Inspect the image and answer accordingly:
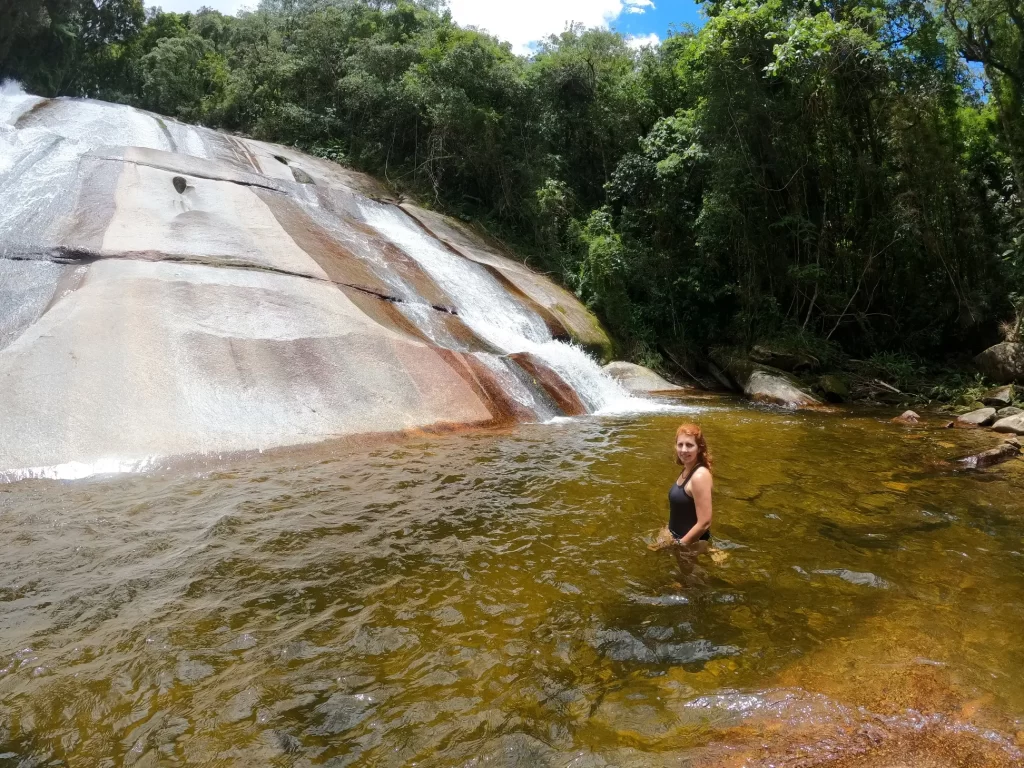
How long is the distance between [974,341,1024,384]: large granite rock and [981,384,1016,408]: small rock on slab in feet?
2.32

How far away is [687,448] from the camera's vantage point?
4711 millimetres

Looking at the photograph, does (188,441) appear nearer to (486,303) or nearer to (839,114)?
(486,303)

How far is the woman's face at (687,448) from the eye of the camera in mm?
4695

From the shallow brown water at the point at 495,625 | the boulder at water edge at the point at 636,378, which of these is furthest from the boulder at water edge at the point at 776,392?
the shallow brown water at the point at 495,625

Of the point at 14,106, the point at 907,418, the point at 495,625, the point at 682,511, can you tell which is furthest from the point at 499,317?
the point at 14,106

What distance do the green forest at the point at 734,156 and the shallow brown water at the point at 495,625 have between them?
1113 centimetres

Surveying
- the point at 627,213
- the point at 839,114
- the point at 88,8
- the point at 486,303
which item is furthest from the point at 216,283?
the point at 88,8

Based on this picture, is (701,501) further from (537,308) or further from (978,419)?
(537,308)

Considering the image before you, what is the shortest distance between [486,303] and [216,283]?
6358 mm

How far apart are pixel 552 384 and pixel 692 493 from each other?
7.16 meters

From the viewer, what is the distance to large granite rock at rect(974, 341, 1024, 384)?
44.7 feet

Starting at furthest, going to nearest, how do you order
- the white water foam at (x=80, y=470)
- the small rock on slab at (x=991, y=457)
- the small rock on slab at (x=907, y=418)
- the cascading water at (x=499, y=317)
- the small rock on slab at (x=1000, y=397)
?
the cascading water at (x=499, y=317), the small rock on slab at (x=1000, y=397), the small rock on slab at (x=907, y=418), the small rock on slab at (x=991, y=457), the white water foam at (x=80, y=470)

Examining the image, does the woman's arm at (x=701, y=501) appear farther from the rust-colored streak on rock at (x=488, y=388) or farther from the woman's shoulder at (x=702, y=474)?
the rust-colored streak on rock at (x=488, y=388)

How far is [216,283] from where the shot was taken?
10.0m
